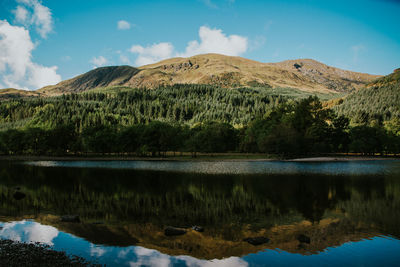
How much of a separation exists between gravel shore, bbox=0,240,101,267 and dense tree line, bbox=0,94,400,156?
340ft

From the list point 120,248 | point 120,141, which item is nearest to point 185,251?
point 120,248

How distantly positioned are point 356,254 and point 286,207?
39.7 feet

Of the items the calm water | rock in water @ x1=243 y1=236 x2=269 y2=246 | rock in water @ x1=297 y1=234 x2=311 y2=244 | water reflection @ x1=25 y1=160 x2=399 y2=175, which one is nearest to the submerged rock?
the calm water

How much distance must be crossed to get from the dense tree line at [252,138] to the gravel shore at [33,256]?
104 meters

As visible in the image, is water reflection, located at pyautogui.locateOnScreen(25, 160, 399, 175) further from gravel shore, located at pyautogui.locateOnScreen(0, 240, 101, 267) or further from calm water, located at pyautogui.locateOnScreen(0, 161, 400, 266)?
gravel shore, located at pyautogui.locateOnScreen(0, 240, 101, 267)

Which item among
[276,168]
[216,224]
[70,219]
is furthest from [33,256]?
[276,168]

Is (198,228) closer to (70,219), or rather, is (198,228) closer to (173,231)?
(173,231)

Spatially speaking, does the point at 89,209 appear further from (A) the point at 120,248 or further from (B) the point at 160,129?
(B) the point at 160,129

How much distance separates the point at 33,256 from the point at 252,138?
126830 millimetres

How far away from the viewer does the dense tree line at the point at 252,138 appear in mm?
118513

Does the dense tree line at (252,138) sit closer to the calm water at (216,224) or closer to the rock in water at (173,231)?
the calm water at (216,224)

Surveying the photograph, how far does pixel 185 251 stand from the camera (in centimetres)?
1719

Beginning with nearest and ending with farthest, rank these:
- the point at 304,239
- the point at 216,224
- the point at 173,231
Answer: the point at 304,239, the point at 173,231, the point at 216,224

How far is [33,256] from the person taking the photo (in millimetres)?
15625
